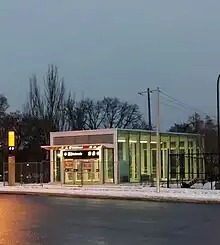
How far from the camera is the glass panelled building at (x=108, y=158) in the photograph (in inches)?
1860

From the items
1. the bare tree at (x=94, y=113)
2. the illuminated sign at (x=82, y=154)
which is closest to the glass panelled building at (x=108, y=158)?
the illuminated sign at (x=82, y=154)

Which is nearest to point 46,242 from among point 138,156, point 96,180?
point 96,180

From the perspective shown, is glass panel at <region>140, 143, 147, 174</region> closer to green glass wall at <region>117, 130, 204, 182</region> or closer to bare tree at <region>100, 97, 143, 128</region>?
green glass wall at <region>117, 130, 204, 182</region>

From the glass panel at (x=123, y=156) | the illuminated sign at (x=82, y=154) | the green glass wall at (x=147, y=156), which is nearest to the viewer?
the illuminated sign at (x=82, y=154)

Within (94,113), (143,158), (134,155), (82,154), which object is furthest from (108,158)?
(94,113)

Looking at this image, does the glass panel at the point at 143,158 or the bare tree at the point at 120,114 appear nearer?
the glass panel at the point at 143,158

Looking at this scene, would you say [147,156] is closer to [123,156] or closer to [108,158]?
[123,156]

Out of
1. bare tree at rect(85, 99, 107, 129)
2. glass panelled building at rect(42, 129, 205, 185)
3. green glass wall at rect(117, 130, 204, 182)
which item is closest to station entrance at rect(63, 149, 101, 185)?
glass panelled building at rect(42, 129, 205, 185)

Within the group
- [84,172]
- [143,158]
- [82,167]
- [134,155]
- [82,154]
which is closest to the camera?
[82,167]

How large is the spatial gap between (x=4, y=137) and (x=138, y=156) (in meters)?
31.0

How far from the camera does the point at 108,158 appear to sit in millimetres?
47906

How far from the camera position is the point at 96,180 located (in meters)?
47.1

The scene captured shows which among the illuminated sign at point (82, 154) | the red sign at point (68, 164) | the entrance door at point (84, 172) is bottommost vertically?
the entrance door at point (84, 172)

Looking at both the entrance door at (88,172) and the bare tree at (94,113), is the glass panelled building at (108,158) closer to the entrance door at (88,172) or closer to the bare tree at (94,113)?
the entrance door at (88,172)
